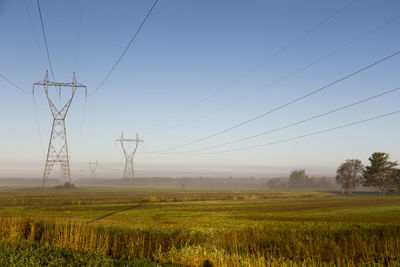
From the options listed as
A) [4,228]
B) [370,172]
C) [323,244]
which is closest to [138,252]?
[4,228]

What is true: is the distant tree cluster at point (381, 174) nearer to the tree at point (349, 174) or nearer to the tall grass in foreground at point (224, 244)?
the tree at point (349, 174)

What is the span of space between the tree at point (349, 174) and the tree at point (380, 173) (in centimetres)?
1680

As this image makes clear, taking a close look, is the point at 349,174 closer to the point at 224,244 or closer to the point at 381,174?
the point at 381,174

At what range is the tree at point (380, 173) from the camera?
12106 cm

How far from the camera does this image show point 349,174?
146500 millimetres

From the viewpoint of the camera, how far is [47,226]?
27.8 m

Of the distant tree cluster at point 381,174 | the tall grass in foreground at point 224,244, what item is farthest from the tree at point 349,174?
the tall grass in foreground at point 224,244

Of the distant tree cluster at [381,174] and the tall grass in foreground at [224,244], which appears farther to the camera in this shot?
the distant tree cluster at [381,174]

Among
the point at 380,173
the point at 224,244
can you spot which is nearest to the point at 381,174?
the point at 380,173

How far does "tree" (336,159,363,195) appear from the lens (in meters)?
144

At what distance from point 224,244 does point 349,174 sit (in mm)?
142975

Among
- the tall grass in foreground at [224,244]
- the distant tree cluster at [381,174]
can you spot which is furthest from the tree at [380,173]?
the tall grass in foreground at [224,244]

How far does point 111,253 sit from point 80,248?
2.79 metres

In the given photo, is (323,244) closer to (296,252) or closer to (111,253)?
(296,252)
